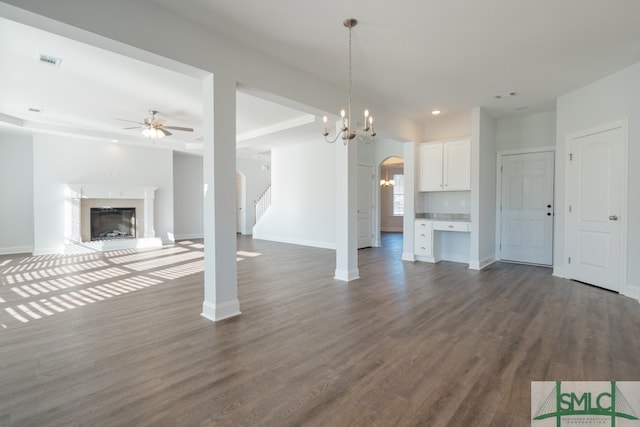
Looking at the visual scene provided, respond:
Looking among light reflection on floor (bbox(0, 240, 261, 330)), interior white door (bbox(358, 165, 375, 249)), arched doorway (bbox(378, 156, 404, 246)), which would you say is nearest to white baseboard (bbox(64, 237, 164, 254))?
A: light reflection on floor (bbox(0, 240, 261, 330))

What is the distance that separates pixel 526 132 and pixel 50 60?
25.8 ft

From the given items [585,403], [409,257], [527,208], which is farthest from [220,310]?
[527,208]

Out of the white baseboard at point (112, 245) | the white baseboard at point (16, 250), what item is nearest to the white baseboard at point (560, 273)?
the white baseboard at point (112, 245)

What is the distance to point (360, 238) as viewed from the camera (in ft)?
27.7

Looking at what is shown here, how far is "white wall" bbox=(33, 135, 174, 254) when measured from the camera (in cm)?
725

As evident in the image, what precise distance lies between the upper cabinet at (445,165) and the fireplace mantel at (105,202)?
734 centimetres

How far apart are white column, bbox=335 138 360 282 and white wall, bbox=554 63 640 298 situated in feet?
11.6

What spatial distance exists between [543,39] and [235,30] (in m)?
3.35

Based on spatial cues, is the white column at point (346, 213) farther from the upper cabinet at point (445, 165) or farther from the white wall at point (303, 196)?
the white wall at point (303, 196)

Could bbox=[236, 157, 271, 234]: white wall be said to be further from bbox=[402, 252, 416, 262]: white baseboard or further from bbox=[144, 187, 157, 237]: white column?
bbox=[402, 252, 416, 262]: white baseboard

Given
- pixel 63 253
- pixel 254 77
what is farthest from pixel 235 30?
pixel 63 253

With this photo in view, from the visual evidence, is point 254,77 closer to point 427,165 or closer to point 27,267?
point 427,165

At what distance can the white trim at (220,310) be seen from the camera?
3188 millimetres

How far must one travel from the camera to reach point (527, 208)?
6.13 metres
